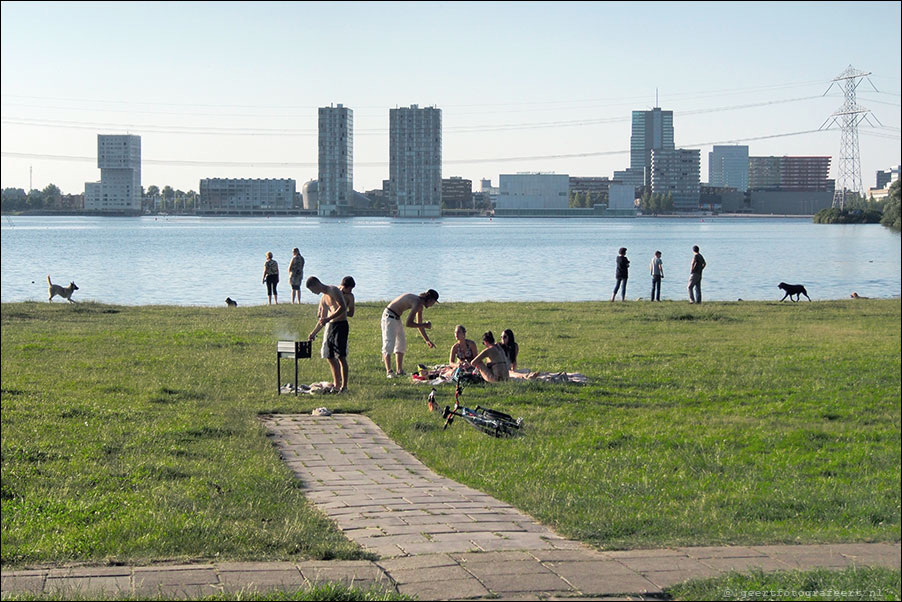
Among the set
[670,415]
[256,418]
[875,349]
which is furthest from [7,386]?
[875,349]

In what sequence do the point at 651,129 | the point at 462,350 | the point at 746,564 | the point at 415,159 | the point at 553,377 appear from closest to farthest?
1. the point at 746,564
2. the point at 651,129
3. the point at 553,377
4. the point at 462,350
5. the point at 415,159

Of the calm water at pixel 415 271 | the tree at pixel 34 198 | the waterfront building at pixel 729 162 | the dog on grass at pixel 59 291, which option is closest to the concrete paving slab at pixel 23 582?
the tree at pixel 34 198

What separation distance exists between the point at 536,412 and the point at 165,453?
435 centimetres

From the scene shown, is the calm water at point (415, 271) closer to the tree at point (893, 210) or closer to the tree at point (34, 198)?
the tree at point (893, 210)

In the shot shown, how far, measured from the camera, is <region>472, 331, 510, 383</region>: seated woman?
13.8m

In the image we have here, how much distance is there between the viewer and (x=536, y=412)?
11.7m

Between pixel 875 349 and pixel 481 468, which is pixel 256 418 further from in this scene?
pixel 875 349

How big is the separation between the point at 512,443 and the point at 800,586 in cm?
524

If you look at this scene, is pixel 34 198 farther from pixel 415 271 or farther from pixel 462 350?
pixel 415 271

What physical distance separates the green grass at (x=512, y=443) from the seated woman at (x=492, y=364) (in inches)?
10.0

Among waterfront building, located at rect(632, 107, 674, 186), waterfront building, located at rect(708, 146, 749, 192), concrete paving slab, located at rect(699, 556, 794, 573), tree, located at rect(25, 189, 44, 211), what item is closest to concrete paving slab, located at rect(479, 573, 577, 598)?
concrete paving slab, located at rect(699, 556, 794, 573)

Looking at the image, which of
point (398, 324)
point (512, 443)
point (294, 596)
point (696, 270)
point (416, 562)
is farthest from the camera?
point (696, 270)

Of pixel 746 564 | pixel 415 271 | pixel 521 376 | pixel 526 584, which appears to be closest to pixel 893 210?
pixel 746 564

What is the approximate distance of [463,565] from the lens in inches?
227
